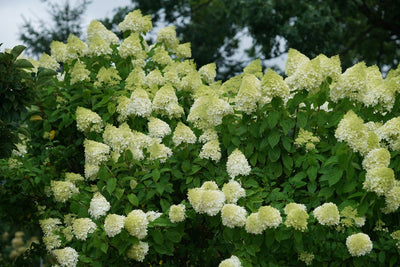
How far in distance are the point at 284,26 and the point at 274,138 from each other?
8150 mm

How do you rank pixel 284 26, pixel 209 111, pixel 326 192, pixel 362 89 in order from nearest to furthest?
pixel 326 192 → pixel 362 89 → pixel 209 111 → pixel 284 26

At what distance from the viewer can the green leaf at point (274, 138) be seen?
3.61 metres

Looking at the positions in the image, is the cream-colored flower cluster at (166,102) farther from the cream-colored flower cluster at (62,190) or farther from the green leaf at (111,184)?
the cream-colored flower cluster at (62,190)

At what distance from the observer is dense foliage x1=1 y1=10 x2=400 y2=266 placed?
3326 millimetres

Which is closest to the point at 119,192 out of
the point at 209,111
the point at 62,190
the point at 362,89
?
the point at 62,190

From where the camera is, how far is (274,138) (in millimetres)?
3621

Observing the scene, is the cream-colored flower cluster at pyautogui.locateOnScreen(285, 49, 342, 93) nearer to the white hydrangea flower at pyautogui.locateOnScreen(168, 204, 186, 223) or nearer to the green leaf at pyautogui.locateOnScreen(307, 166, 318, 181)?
the green leaf at pyautogui.locateOnScreen(307, 166, 318, 181)

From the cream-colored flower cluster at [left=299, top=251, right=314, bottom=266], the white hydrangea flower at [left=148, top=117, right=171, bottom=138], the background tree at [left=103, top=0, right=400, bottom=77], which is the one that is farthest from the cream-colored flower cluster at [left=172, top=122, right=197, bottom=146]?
the background tree at [left=103, top=0, right=400, bottom=77]

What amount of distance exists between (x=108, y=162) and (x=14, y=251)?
697 cm

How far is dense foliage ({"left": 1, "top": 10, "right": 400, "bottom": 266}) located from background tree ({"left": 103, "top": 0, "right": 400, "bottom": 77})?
281 inches

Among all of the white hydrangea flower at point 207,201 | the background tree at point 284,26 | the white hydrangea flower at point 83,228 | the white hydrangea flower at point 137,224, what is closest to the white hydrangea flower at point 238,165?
the white hydrangea flower at point 207,201

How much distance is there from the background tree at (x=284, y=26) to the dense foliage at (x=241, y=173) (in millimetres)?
7125

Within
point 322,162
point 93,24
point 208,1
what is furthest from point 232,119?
point 208,1

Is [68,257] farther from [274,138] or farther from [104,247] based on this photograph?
[274,138]
